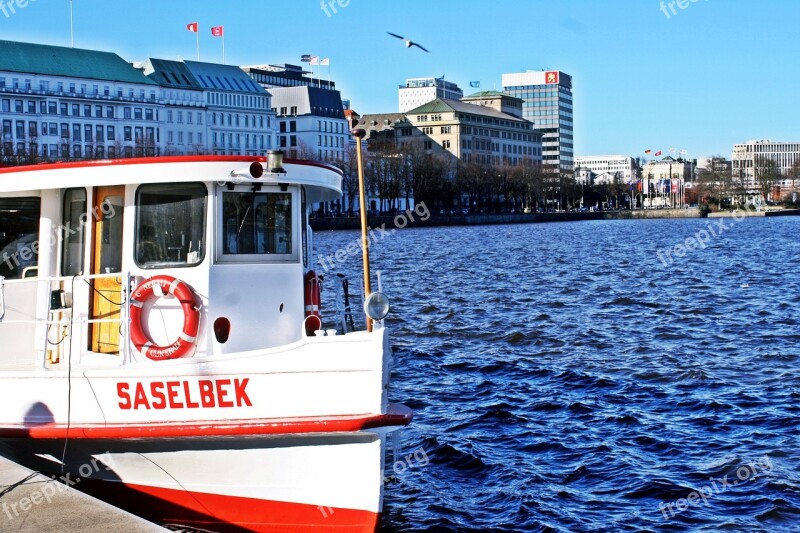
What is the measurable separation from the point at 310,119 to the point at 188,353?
536 feet

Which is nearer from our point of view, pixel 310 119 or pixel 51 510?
pixel 51 510

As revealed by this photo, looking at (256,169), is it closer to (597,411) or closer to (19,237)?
(19,237)

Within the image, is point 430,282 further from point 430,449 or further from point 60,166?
point 60,166

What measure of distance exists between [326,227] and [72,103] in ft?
114

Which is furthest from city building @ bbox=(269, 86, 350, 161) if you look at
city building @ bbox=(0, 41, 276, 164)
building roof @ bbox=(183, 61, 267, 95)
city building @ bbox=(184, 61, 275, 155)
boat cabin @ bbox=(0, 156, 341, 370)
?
boat cabin @ bbox=(0, 156, 341, 370)

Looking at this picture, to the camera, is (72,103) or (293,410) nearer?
(293,410)

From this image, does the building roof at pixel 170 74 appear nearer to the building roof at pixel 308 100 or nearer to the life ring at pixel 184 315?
the building roof at pixel 308 100

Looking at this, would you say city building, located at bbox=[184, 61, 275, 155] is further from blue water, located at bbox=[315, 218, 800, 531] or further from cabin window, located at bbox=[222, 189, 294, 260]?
cabin window, located at bbox=[222, 189, 294, 260]

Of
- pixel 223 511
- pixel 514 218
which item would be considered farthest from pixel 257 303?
pixel 514 218

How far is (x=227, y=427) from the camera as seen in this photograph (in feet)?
35.4

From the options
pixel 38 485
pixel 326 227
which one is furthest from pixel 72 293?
pixel 326 227

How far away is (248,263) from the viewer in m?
12.0

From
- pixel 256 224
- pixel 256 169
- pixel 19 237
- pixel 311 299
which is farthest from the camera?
pixel 19 237

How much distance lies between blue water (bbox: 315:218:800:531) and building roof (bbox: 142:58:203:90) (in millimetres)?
116450
